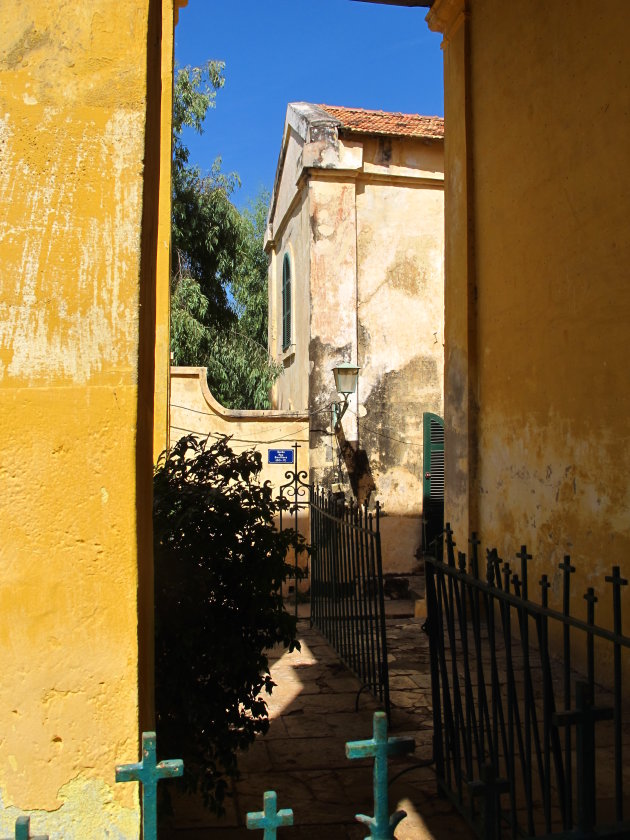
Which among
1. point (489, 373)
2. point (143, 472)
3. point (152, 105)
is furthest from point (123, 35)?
point (489, 373)

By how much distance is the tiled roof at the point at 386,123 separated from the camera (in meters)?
12.5

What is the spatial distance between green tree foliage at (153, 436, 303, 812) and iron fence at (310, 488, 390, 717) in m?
1.45

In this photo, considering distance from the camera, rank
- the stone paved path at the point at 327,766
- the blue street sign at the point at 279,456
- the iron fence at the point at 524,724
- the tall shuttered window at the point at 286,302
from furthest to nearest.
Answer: the tall shuttered window at the point at 286,302
the blue street sign at the point at 279,456
the stone paved path at the point at 327,766
the iron fence at the point at 524,724

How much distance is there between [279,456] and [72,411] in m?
8.91

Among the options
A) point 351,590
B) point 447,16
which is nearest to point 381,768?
point 351,590

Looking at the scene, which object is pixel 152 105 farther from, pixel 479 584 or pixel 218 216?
pixel 218 216

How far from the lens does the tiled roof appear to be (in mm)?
12461

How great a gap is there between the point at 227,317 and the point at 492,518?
12.1 metres

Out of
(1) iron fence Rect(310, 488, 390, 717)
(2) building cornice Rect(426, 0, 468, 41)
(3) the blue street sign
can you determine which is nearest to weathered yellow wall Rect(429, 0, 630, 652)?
(2) building cornice Rect(426, 0, 468, 41)

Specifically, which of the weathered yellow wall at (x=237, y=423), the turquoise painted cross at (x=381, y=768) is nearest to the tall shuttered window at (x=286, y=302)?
the weathered yellow wall at (x=237, y=423)

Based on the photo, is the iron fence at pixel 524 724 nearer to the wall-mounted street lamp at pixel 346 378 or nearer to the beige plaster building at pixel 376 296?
the wall-mounted street lamp at pixel 346 378

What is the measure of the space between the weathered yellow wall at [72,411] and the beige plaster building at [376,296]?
374 inches

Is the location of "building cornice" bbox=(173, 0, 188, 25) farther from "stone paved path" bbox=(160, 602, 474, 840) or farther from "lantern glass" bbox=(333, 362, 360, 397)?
"stone paved path" bbox=(160, 602, 474, 840)

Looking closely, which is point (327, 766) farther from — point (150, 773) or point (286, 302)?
point (286, 302)
